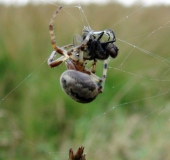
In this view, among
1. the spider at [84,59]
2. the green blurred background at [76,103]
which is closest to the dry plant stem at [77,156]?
the spider at [84,59]

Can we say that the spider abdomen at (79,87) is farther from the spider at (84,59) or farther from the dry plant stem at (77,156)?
the dry plant stem at (77,156)

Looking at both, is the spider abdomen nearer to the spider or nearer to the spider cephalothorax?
the spider

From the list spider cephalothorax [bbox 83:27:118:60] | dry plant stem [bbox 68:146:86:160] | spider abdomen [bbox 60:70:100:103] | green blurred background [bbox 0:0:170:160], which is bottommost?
dry plant stem [bbox 68:146:86:160]

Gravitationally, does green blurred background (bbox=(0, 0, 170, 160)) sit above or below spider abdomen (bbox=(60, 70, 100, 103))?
above

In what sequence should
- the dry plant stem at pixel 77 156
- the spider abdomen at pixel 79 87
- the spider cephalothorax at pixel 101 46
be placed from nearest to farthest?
the dry plant stem at pixel 77 156 → the spider abdomen at pixel 79 87 → the spider cephalothorax at pixel 101 46

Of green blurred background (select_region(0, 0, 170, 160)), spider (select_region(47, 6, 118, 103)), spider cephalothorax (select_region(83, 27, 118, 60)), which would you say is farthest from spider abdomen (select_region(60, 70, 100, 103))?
green blurred background (select_region(0, 0, 170, 160))

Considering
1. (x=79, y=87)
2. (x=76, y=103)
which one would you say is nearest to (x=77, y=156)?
(x=79, y=87)

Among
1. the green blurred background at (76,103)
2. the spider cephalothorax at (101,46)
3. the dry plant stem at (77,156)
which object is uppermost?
the green blurred background at (76,103)

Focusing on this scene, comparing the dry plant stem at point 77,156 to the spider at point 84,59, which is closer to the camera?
the dry plant stem at point 77,156

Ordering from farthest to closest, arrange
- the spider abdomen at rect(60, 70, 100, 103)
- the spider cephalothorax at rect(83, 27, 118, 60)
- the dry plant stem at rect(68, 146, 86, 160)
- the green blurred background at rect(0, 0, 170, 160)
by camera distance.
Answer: the green blurred background at rect(0, 0, 170, 160)
the spider cephalothorax at rect(83, 27, 118, 60)
the spider abdomen at rect(60, 70, 100, 103)
the dry plant stem at rect(68, 146, 86, 160)
